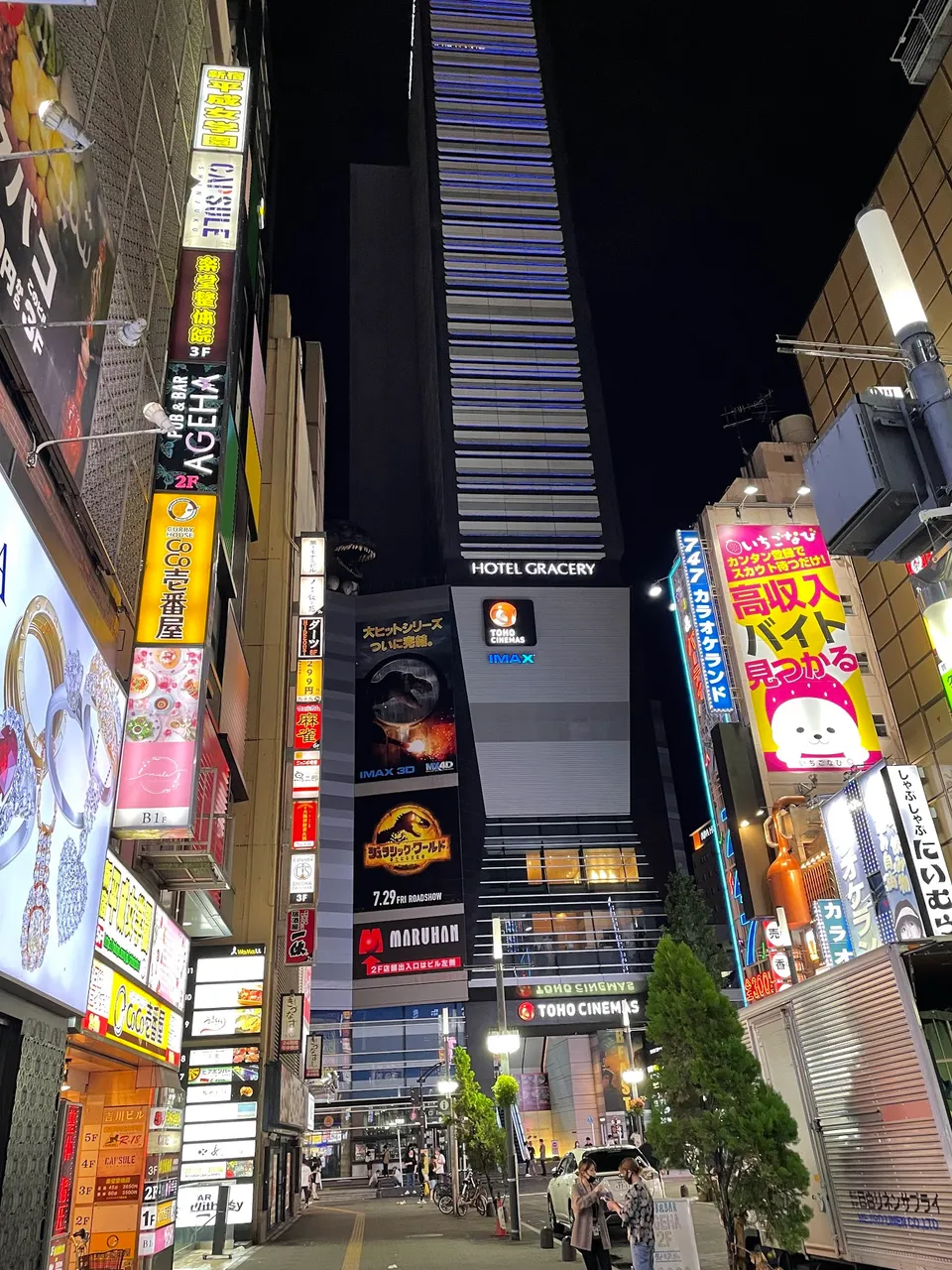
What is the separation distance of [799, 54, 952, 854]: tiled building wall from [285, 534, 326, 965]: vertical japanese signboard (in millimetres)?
17253

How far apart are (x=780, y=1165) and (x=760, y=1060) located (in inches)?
83.1

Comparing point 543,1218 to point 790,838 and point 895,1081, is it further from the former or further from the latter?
point 895,1081

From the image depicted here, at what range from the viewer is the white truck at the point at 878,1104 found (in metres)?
7.54

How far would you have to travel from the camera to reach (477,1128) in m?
24.8

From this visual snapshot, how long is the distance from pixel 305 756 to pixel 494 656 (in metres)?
46.9

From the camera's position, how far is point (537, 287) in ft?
322

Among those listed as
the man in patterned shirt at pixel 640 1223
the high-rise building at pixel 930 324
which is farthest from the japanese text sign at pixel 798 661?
the man in patterned shirt at pixel 640 1223

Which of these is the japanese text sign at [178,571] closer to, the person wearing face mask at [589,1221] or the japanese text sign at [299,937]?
the person wearing face mask at [589,1221]

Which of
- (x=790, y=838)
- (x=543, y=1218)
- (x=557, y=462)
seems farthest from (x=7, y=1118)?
(x=557, y=462)

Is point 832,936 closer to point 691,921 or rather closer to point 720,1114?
point 720,1114

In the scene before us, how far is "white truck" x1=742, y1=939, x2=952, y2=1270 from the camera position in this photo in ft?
24.7

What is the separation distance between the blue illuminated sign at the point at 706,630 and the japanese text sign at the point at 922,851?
10844mm

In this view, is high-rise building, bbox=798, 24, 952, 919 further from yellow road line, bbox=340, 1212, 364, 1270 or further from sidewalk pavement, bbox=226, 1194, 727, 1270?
yellow road line, bbox=340, 1212, 364, 1270

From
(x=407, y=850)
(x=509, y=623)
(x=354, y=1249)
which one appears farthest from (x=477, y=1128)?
(x=509, y=623)
